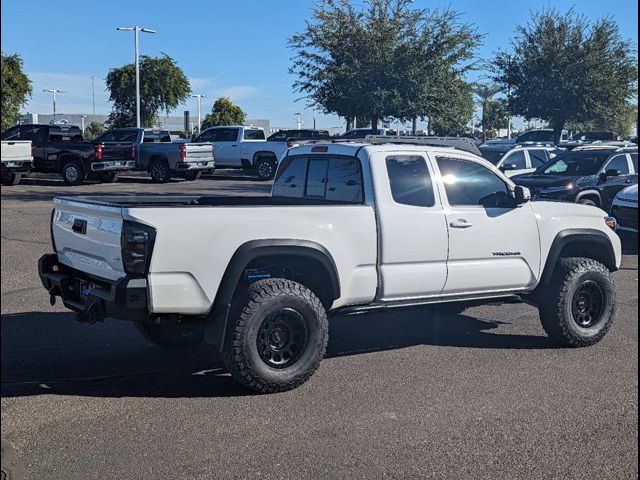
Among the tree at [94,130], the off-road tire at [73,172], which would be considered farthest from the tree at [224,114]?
the off-road tire at [73,172]

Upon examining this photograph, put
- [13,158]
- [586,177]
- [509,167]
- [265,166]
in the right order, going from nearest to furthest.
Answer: [13,158] < [586,177] < [509,167] < [265,166]

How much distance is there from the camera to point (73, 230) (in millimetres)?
5680

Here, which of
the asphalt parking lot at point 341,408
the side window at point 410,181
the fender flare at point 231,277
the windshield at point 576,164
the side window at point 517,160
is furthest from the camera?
the side window at point 517,160

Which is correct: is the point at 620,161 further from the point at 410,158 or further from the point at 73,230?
the point at 73,230

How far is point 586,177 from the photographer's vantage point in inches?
606

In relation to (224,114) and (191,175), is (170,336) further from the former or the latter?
(224,114)

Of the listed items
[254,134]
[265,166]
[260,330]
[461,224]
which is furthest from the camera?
[254,134]

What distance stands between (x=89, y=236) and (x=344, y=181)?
222cm

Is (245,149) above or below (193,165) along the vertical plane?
above

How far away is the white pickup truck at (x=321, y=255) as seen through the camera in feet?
17.0

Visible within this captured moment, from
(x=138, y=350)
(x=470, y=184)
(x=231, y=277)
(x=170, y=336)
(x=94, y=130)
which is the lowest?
(x=138, y=350)

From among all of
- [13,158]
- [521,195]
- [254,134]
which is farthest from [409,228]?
[254,134]

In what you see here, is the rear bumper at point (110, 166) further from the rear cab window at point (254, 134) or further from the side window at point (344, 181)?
the side window at point (344, 181)

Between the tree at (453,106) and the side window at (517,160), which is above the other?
the tree at (453,106)
